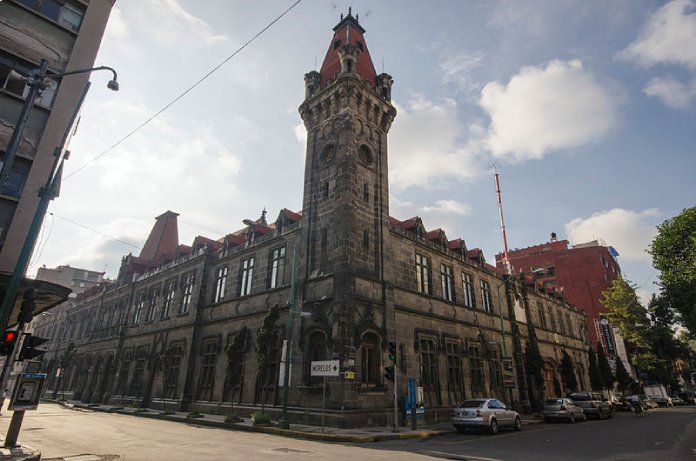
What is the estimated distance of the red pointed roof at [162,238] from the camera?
43188 millimetres

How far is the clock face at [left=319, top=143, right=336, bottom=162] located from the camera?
2397 centimetres

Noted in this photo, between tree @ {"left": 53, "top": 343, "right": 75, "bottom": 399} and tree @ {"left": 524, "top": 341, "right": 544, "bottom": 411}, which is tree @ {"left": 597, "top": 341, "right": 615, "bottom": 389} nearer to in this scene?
tree @ {"left": 524, "top": 341, "right": 544, "bottom": 411}

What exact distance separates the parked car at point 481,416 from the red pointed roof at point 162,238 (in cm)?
3529

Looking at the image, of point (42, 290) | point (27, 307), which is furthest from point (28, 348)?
point (42, 290)

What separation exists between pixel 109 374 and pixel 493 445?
124 feet

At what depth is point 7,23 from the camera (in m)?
15.2

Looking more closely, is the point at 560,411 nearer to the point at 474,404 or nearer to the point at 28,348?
the point at 474,404

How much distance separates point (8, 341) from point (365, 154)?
19.5 metres

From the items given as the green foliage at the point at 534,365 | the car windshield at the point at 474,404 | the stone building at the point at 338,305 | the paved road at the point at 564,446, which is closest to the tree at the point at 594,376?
the stone building at the point at 338,305

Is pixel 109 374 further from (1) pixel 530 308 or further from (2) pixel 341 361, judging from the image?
(1) pixel 530 308

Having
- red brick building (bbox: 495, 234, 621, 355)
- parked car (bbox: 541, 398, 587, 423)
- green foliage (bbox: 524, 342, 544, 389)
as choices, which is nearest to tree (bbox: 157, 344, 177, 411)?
parked car (bbox: 541, 398, 587, 423)

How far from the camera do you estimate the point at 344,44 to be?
2630 cm

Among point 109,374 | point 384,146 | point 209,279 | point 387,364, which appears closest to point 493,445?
point 387,364

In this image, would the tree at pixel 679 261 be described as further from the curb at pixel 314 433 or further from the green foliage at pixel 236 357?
the green foliage at pixel 236 357
